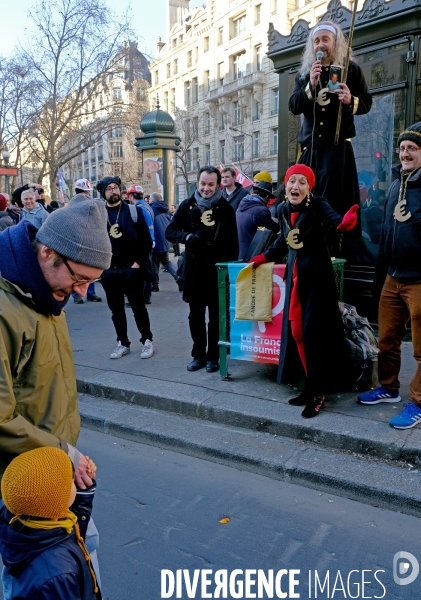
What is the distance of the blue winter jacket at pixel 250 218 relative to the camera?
6.20 meters

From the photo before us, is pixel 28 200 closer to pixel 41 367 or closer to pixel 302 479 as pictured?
pixel 302 479

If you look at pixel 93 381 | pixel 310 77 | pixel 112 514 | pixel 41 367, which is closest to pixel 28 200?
pixel 93 381

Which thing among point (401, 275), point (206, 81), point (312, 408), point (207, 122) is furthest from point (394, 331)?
point (206, 81)

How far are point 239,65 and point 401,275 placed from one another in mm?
48993

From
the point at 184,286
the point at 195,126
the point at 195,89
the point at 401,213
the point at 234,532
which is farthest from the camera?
the point at 195,89

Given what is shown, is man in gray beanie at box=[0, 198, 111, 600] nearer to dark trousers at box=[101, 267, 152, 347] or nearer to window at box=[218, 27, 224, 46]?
dark trousers at box=[101, 267, 152, 347]

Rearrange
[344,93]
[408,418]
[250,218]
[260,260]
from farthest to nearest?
1. [250,218]
2. [344,93]
3. [260,260]
4. [408,418]

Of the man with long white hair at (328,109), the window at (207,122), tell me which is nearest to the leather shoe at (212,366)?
the man with long white hair at (328,109)

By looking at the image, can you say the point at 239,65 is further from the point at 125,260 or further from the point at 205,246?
the point at 205,246

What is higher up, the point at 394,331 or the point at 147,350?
the point at 394,331

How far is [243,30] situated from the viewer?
155 ft

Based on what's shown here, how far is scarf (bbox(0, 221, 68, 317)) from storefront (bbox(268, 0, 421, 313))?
5.26 meters

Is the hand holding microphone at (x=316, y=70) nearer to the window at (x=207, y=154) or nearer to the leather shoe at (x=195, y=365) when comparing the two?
the leather shoe at (x=195, y=365)

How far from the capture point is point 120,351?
20.3 ft
